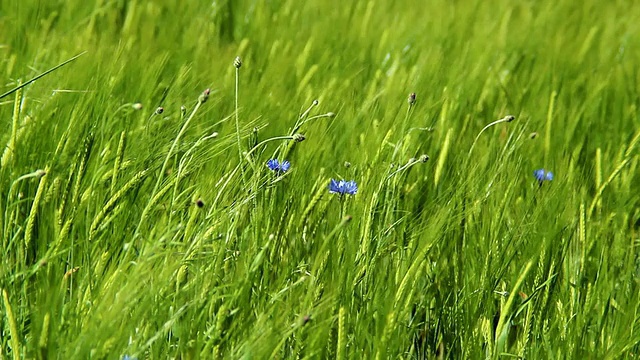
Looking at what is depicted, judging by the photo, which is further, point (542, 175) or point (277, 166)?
point (542, 175)

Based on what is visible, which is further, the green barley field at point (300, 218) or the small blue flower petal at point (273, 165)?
the small blue flower petal at point (273, 165)

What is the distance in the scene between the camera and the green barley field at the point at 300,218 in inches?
41.1

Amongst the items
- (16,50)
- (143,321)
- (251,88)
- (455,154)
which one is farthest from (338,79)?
(143,321)

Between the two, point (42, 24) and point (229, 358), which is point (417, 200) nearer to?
point (229, 358)

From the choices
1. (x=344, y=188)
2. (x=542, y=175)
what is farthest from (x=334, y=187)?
(x=542, y=175)

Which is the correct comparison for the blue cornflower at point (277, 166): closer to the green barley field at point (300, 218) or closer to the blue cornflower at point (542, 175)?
the green barley field at point (300, 218)

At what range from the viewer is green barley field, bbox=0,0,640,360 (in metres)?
1.04

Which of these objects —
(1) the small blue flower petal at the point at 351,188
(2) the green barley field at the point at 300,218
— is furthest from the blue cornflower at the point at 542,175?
(1) the small blue flower petal at the point at 351,188

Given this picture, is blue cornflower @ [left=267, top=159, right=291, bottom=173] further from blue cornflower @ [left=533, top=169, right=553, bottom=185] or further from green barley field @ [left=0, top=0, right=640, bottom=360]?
blue cornflower @ [left=533, top=169, right=553, bottom=185]

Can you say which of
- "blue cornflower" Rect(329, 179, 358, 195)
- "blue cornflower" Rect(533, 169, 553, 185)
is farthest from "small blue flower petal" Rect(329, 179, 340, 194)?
"blue cornflower" Rect(533, 169, 553, 185)

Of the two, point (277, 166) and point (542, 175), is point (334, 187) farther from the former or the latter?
point (542, 175)

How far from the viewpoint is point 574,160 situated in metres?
1.65

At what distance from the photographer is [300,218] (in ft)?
4.23

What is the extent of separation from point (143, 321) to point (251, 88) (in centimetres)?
78
